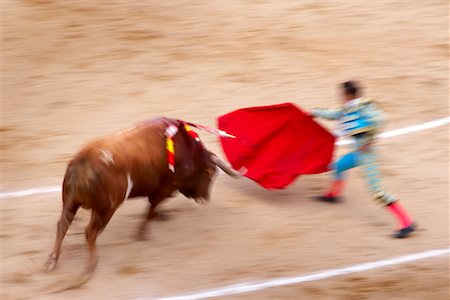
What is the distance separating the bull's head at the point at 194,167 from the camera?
6984mm

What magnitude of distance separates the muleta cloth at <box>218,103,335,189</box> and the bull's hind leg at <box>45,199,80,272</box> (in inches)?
64.5

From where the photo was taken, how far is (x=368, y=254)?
277 inches

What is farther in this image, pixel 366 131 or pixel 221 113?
pixel 221 113

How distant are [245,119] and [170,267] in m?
1.65

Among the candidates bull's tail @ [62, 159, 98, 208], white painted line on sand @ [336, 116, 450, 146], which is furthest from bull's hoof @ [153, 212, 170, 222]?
white painted line on sand @ [336, 116, 450, 146]

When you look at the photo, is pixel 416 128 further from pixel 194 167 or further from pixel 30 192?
pixel 30 192

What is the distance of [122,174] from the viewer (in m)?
6.49

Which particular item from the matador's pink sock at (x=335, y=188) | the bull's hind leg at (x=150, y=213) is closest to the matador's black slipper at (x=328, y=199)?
the matador's pink sock at (x=335, y=188)

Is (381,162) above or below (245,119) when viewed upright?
below

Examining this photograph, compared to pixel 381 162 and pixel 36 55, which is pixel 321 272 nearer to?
pixel 381 162

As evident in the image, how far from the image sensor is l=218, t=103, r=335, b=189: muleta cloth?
7613 millimetres

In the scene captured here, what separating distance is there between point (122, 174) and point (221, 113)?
2.87m

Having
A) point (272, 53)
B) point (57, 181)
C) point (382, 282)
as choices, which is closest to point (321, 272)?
point (382, 282)

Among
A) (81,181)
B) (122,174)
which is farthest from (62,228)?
(122,174)
